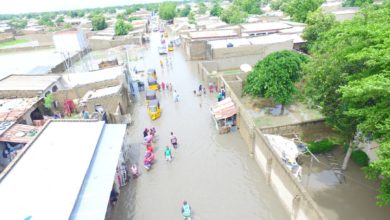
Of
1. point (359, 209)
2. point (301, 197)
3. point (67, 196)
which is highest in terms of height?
point (67, 196)

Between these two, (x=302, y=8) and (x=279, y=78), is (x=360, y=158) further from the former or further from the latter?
(x=302, y=8)

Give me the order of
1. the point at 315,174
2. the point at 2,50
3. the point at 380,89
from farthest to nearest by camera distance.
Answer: the point at 2,50, the point at 315,174, the point at 380,89

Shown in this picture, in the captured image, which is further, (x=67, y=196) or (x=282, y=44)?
(x=282, y=44)

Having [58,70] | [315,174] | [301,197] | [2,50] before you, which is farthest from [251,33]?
[2,50]

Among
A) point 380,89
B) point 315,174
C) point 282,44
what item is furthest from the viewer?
point 282,44

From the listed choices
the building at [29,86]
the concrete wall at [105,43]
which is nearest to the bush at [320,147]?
the building at [29,86]

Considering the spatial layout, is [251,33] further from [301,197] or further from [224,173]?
[301,197]
